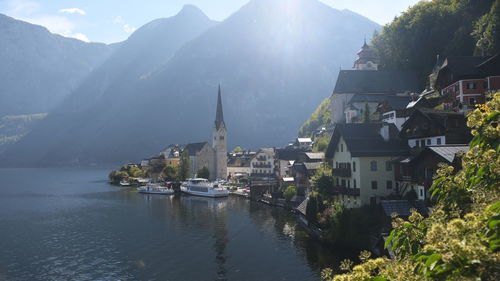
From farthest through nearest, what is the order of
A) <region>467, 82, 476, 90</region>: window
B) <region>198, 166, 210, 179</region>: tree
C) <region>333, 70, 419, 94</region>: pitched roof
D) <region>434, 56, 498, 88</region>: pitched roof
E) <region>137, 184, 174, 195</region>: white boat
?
<region>198, 166, 210, 179</region>: tree, <region>137, 184, 174, 195</region>: white boat, <region>333, 70, 419, 94</region>: pitched roof, <region>434, 56, 498, 88</region>: pitched roof, <region>467, 82, 476, 90</region>: window

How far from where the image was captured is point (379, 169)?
45.5 meters

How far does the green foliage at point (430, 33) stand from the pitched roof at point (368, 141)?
1793 inches

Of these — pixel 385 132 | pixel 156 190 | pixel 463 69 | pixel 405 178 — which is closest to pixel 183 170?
pixel 156 190

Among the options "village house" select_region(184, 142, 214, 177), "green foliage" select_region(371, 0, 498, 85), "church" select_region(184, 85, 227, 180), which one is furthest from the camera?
"church" select_region(184, 85, 227, 180)

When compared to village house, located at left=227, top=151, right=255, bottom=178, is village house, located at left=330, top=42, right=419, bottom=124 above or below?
above

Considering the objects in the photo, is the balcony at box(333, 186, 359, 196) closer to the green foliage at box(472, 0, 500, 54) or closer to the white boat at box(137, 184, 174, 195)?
the green foliage at box(472, 0, 500, 54)

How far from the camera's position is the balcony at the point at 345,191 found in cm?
4525

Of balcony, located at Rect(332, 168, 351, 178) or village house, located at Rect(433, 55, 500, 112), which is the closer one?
balcony, located at Rect(332, 168, 351, 178)

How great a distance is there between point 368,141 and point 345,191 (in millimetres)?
6577

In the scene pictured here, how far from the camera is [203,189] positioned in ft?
325

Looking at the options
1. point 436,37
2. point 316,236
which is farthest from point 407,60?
point 316,236

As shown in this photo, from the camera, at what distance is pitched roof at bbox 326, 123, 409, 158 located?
149ft

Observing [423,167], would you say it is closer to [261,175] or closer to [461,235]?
[461,235]

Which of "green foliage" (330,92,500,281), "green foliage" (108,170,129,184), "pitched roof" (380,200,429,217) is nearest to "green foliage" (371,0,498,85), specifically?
"pitched roof" (380,200,429,217)
